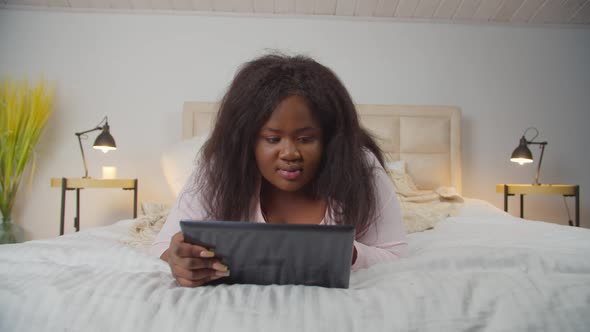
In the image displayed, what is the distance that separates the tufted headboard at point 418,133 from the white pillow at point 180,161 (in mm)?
418

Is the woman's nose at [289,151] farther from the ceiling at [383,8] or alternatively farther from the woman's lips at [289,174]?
the ceiling at [383,8]

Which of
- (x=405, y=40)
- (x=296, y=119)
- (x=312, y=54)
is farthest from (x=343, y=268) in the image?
(x=405, y=40)

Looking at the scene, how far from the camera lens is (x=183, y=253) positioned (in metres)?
0.63

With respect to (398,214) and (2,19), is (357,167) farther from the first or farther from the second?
(2,19)

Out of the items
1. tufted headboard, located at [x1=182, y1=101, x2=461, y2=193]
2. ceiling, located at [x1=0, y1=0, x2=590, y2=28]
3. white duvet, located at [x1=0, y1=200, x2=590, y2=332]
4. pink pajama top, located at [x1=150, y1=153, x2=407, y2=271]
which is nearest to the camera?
white duvet, located at [x1=0, y1=200, x2=590, y2=332]

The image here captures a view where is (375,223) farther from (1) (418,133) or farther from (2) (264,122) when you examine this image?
(1) (418,133)

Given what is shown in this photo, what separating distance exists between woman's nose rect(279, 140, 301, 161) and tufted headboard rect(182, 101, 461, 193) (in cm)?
204

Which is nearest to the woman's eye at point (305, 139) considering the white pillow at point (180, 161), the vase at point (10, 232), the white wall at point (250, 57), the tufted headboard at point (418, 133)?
the white pillow at point (180, 161)

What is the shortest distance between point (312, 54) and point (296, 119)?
2.29 meters

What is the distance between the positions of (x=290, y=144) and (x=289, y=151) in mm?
17

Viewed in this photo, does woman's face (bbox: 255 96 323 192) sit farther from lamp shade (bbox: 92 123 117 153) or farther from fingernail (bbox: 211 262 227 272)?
lamp shade (bbox: 92 123 117 153)

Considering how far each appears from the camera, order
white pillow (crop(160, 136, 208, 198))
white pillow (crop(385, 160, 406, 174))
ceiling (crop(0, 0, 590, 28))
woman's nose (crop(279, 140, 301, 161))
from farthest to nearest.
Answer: ceiling (crop(0, 0, 590, 28)), white pillow (crop(385, 160, 406, 174)), white pillow (crop(160, 136, 208, 198)), woman's nose (crop(279, 140, 301, 161))

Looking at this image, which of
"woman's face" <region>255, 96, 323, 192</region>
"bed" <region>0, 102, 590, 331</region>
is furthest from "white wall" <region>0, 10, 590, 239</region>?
"bed" <region>0, 102, 590, 331</region>

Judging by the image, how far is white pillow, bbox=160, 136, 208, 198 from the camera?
2.27m
